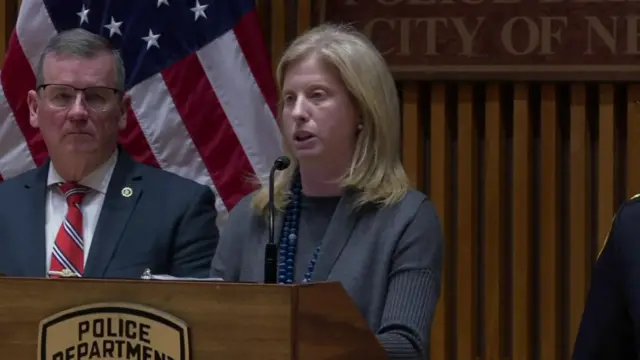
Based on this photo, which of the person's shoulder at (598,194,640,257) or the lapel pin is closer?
the person's shoulder at (598,194,640,257)

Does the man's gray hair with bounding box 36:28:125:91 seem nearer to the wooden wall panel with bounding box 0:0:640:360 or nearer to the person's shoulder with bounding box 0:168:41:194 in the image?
the person's shoulder with bounding box 0:168:41:194

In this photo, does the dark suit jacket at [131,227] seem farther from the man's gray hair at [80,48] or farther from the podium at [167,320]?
the podium at [167,320]

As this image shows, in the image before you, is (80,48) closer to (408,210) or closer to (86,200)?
(86,200)

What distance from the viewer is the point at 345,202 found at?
2.46 meters

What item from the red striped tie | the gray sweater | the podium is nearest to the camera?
the podium

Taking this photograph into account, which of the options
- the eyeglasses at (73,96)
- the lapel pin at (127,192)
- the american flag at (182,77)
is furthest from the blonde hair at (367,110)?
the american flag at (182,77)

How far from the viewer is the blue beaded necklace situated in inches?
95.6

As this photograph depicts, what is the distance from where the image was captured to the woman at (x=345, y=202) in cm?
234

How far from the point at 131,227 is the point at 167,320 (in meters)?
1.11

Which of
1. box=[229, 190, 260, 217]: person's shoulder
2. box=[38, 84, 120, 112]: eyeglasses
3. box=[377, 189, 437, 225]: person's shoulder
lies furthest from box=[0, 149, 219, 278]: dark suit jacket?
box=[377, 189, 437, 225]: person's shoulder

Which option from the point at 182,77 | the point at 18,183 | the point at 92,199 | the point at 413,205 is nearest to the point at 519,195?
the point at 182,77

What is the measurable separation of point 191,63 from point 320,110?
1.38 meters

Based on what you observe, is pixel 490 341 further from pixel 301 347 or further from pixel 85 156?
pixel 301 347

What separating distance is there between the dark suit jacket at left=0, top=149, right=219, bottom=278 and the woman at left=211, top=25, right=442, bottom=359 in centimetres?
29
